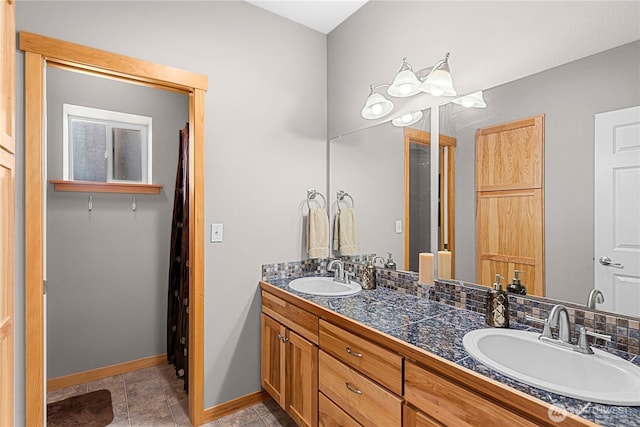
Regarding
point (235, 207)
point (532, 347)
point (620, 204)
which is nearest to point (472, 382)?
point (532, 347)

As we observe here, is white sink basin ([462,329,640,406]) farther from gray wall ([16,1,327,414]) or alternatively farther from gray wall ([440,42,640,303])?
gray wall ([16,1,327,414])

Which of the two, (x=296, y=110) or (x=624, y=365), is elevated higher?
(x=296, y=110)

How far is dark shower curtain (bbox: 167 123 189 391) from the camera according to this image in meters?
2.38

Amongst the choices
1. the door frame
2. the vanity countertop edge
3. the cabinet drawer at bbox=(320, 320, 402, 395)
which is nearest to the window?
the door frame

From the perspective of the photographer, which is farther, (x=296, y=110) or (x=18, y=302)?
(x=296, y=110)

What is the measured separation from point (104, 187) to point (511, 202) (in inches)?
108

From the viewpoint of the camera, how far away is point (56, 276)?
244cm

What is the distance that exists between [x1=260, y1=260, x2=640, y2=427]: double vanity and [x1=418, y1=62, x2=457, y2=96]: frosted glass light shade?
1.09 m

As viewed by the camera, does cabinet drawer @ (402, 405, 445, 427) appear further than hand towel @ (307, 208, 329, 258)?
No

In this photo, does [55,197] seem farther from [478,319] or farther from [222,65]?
[478,319]

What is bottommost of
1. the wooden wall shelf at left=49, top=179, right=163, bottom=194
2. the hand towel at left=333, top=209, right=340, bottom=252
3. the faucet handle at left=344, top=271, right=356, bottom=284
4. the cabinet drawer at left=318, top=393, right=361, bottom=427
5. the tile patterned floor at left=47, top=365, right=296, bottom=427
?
the tile patterned floor at left=47, top=365, right=296, bottom=427

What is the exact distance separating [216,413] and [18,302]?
1260 mm

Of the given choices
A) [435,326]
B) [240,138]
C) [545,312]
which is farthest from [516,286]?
[240,138]

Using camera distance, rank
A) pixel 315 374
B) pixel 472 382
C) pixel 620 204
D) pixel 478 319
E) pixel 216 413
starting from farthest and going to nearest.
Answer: pixel 216 413 → pixel 315 374 → pixel 478 319 → pixel 620 204 → pixel 472 382
